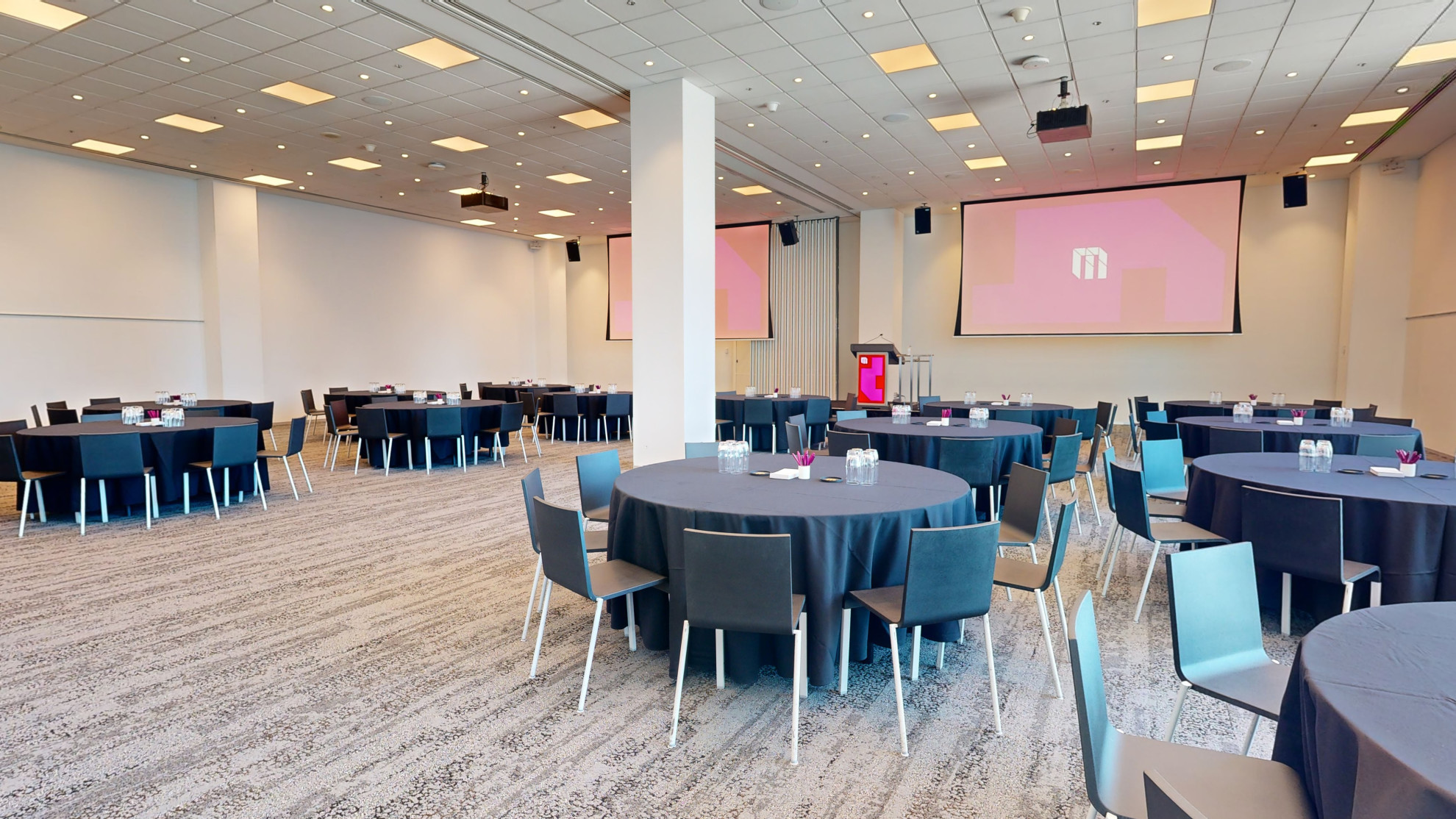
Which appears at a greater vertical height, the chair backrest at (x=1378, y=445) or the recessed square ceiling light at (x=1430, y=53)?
the recessed square ceiling light at (x=1430, y=53)

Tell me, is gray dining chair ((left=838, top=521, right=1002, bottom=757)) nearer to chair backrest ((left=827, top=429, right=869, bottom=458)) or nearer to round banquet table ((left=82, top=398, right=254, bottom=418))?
chair backrest ((left=827, top=429, right=869, bottom=458))

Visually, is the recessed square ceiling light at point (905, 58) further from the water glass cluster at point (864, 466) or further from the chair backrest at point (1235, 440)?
the water glass cluster at point (864, 466)

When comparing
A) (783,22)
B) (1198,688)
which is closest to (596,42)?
(783,22)

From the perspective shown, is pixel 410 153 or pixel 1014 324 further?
pixel 1014 324

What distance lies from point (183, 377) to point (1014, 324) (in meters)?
14.1

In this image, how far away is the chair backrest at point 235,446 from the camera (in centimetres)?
652

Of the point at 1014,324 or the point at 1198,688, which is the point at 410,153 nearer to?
the point at 1014,324

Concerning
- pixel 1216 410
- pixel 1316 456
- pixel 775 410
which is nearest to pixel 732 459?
pixel 1316 456

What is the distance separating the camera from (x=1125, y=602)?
4406 mm

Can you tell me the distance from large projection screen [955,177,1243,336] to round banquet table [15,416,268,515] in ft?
37.6

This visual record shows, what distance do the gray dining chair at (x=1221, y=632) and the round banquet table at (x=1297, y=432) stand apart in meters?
4.24

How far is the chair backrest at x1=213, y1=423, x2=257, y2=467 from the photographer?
6.52 m

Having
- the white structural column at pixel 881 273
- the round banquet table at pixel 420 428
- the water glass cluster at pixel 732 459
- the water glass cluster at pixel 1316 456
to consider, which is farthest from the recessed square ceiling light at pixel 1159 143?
the round banquet table at pixel 420 428

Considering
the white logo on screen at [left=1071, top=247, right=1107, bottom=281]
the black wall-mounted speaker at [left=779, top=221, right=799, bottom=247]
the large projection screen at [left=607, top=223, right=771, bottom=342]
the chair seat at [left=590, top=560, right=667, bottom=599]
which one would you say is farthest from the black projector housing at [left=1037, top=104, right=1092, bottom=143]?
the large projection screen at [left=607, top=223, right=771, bottom=342]
